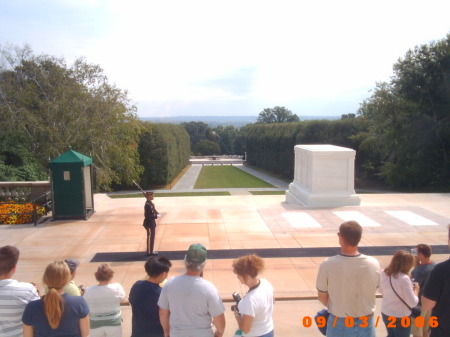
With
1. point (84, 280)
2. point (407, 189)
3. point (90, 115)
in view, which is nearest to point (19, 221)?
point (84, 280)

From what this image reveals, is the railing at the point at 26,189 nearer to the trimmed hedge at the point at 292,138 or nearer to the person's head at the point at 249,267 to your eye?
the person's head at the point at 249,267

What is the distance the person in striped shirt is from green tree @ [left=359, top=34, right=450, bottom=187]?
25.6 meters

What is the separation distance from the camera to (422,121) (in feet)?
85.0

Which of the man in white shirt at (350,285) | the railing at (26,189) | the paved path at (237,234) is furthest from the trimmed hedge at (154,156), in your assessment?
the man in white shirt at (350,285)

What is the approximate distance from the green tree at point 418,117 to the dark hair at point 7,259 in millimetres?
25593

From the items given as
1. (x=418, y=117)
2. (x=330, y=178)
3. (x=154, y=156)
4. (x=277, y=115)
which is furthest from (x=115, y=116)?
(x=277, y=115)

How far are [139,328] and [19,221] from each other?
8.98m

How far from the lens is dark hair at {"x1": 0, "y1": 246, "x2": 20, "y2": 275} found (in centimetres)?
369

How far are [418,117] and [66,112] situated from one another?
20109 millimetres

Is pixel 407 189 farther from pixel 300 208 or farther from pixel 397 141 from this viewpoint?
pixel 300 208

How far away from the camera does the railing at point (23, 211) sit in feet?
38.5

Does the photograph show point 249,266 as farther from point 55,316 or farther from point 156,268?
point 55,316

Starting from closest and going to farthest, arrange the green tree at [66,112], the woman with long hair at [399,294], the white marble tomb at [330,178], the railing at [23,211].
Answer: the woman with long hair at [399,294]
the railing at [23,211]
the white marble tomb at [330,178]
the green tree at [66,112]

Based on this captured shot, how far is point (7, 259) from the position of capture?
146 inches
